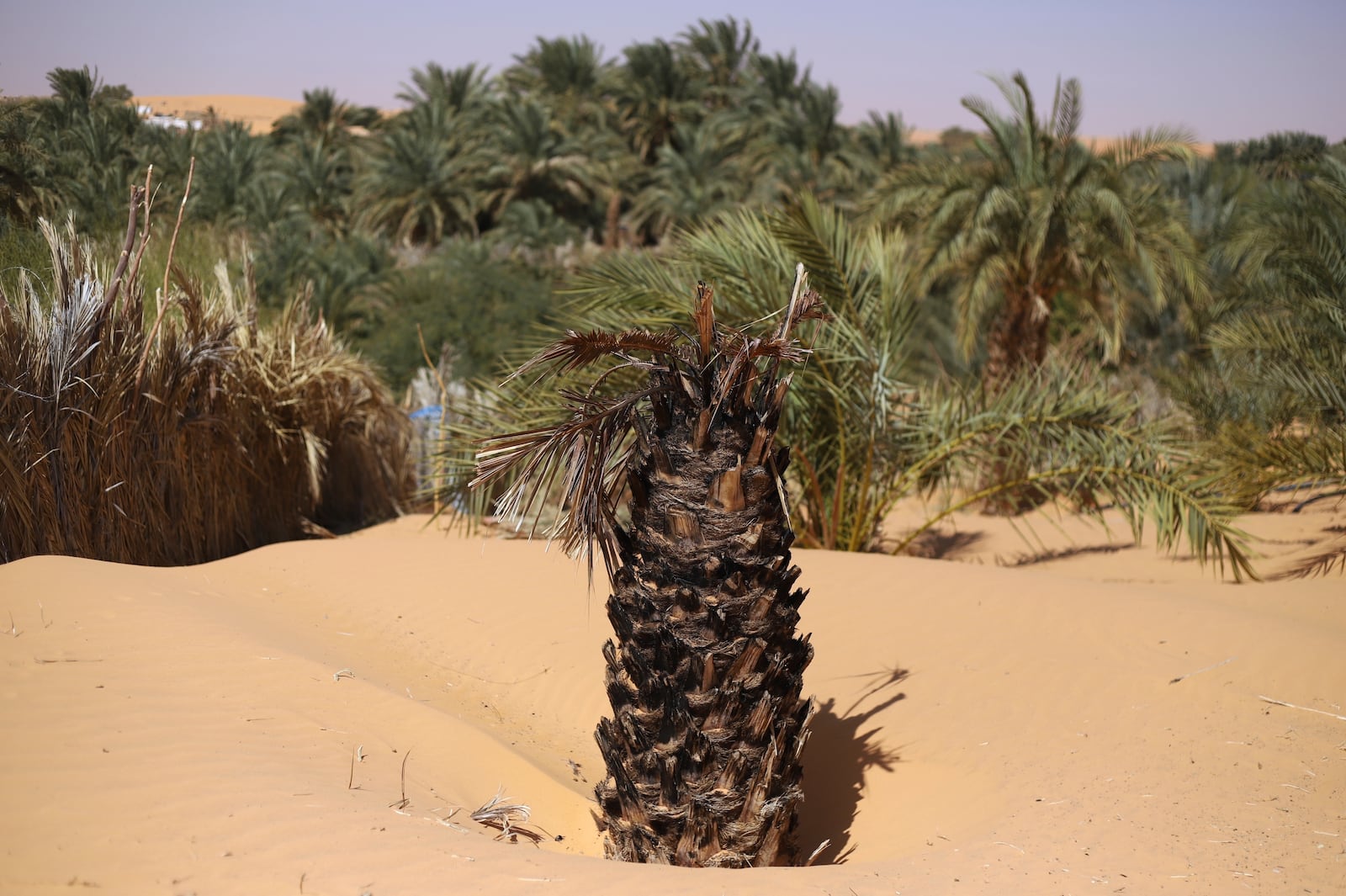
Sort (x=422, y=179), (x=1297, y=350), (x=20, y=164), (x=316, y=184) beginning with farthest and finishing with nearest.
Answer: (x=422, y=179) < (x=316, y=184) < (x=1297, y=350) < (x=20, y=164)

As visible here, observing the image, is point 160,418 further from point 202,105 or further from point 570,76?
point 570,76

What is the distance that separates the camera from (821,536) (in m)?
9.28

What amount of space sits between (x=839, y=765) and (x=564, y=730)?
Answer: 1.60 meters

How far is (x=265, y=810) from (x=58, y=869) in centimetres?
65

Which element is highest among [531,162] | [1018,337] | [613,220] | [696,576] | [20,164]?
[531,162]

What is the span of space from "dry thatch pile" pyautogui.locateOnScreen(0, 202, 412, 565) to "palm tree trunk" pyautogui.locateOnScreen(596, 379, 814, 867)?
4929mm

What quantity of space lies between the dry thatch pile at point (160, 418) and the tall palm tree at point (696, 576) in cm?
446

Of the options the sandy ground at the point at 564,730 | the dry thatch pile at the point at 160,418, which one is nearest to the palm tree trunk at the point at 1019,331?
the sandy ground at the point at 564,730

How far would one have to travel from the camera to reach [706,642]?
157 inches

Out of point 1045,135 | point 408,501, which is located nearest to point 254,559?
point 408,501

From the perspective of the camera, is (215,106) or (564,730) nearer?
(564,730)

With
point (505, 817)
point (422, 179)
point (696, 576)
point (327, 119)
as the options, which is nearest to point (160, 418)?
point (505, 817)

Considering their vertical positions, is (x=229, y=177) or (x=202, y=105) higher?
(x=229, y=177)

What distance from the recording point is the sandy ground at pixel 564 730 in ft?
11.8
